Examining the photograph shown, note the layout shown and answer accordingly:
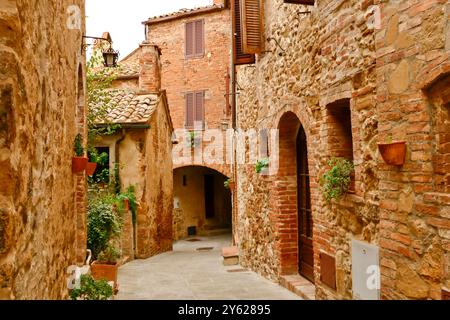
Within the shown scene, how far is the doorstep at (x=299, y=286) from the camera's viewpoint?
18.4 ft

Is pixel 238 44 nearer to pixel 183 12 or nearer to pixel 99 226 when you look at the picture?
pixel 99 226

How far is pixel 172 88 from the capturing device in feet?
61.5

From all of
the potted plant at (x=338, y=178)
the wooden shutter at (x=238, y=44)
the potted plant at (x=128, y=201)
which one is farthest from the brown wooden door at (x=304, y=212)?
the potted plant at (x=128, y=201)

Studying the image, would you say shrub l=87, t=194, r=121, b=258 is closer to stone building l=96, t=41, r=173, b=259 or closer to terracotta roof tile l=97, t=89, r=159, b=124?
stone building l=96, t=41, r=173, b=259

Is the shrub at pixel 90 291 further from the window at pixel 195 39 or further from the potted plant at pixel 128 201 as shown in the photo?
the window at pixel 195 39

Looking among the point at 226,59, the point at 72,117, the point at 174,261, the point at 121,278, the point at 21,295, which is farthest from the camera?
the point at 226,59

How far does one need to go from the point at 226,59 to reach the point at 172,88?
2.79 meters

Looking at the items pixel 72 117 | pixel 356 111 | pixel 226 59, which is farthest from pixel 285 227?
pixel 226 59

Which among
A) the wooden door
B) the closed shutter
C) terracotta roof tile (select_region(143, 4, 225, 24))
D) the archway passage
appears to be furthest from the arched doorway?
the wooden door

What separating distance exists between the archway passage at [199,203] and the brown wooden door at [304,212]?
12.4 meters

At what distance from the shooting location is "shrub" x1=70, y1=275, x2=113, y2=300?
16.1 ft

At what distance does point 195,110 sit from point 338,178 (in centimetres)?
1424
